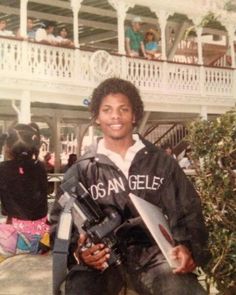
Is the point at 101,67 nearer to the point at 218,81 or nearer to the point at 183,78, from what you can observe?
the point at 183,78

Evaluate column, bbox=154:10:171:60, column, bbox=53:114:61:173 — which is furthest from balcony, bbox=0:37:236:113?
column, bbox=53:114:61:173

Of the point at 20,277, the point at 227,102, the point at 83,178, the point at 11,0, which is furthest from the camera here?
the point at 227,102

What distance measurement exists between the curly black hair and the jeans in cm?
94

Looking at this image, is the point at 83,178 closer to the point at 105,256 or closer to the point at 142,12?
the point at 105,256

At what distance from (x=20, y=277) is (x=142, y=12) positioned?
12660mm

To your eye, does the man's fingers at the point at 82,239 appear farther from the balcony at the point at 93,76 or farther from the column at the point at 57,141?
the column at the point at 57,141

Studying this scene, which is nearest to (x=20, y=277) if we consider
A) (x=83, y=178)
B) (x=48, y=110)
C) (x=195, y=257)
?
(x=83, y=178)

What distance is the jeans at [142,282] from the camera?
2.56 meters

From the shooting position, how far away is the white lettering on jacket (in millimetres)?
2869

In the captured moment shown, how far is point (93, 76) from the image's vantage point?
13.3 m

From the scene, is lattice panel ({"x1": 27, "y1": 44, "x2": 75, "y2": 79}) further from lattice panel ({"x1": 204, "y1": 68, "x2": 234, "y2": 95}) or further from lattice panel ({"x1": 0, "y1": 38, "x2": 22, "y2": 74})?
lattice panel ({"x1": 204, "y1": 68, "x2": 234, "y2": 95})

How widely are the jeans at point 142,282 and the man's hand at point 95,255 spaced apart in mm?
102

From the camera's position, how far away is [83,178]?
2.91 meters

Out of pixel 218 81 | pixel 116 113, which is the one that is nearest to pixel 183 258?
pixel 116 113
